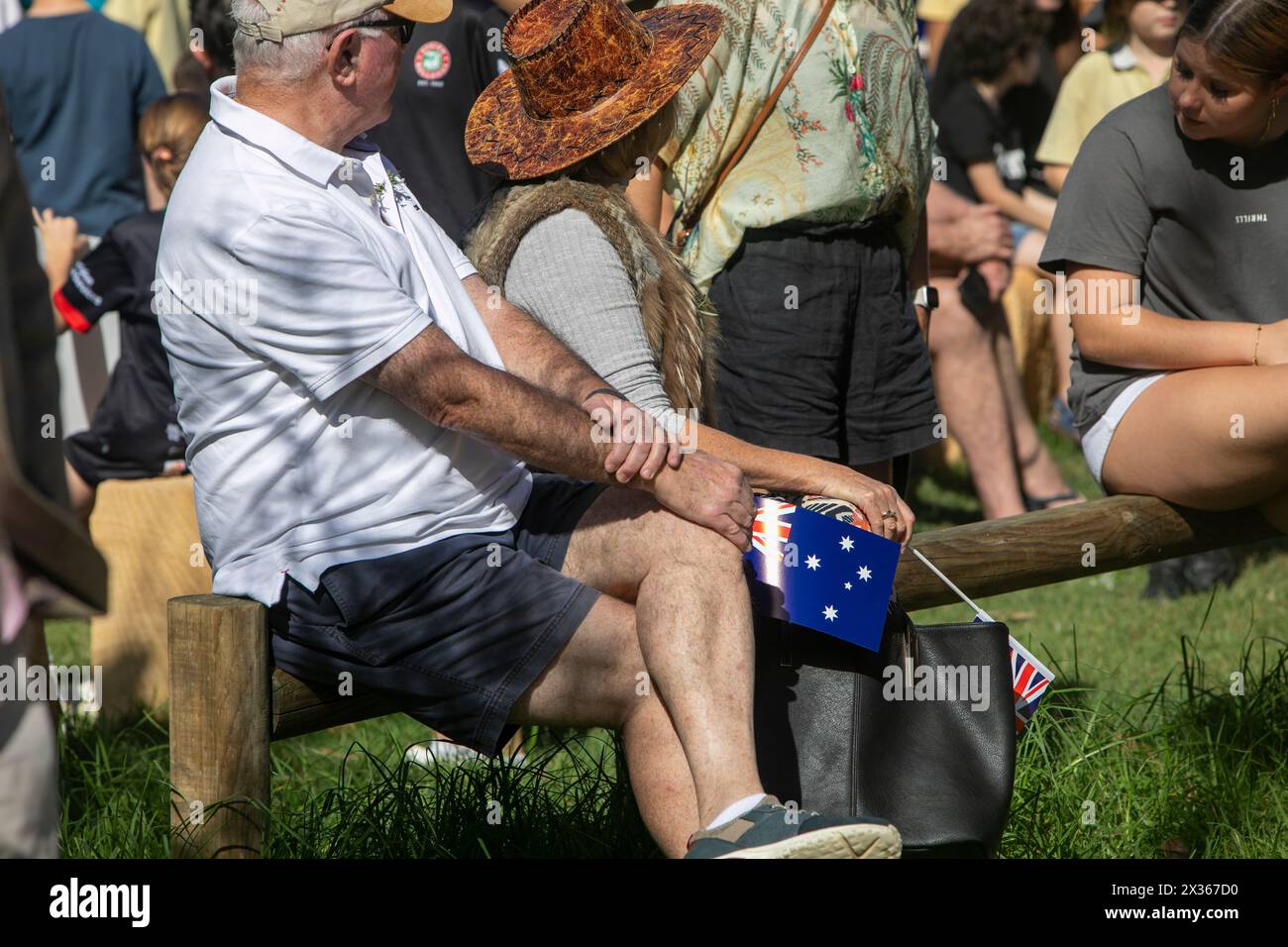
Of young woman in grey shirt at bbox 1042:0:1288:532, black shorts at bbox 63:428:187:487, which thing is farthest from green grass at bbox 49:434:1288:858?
black shorts at bbox 63:428:187:487

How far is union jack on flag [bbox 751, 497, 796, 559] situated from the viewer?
256 cm

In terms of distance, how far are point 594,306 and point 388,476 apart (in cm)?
49

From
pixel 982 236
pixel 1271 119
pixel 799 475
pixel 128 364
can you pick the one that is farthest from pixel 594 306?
pixel 982 236

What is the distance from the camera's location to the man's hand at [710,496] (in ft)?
8.16

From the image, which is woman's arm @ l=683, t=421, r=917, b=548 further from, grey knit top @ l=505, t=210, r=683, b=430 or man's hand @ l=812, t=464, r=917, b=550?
grey knit top @ l=505, t=210, r=683, b=430

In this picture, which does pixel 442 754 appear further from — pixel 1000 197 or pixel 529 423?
pixel 1000 197

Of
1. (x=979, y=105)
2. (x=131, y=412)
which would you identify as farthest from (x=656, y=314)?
(x=979, y=105)

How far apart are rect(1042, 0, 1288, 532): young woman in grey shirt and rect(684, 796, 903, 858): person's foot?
155 cm

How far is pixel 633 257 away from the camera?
2768mm

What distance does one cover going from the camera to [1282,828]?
3.35 m

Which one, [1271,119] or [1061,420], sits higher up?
[1271,119]

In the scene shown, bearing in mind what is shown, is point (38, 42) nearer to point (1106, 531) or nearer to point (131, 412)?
point (131, 412)

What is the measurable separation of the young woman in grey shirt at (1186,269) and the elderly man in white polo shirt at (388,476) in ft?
4.44

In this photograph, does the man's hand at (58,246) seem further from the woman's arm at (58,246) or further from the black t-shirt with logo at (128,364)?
the black t-shirt with logo at (128,364)
